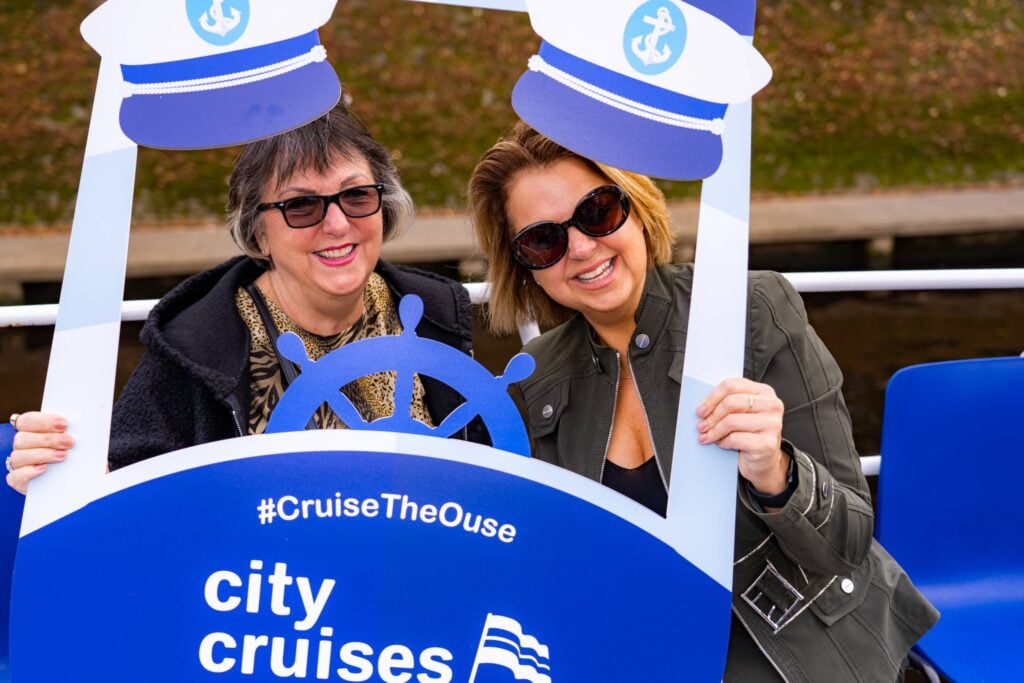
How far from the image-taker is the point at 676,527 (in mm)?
1356

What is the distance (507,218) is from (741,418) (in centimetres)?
58

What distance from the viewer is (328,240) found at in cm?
171

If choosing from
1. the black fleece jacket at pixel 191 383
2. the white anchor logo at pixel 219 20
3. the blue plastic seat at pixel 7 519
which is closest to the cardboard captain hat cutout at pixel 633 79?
the white anchor logo at pixel 219 20

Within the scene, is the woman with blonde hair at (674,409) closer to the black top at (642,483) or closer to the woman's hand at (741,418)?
the black top at (642,483)

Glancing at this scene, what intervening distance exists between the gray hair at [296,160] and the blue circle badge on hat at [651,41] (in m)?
0.61

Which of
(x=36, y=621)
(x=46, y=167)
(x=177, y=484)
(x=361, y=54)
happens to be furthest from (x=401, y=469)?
(x=46, y=167)

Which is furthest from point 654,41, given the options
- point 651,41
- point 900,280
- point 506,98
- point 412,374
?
point 506,98

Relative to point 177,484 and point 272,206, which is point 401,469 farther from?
point 272,206

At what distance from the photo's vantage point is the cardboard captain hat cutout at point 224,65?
1.30m

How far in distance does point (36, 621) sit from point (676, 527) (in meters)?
0.76

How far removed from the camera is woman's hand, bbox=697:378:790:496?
135 centimetres

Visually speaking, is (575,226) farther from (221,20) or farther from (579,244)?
(221,20)

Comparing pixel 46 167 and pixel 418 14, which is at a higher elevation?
pixel 418 14

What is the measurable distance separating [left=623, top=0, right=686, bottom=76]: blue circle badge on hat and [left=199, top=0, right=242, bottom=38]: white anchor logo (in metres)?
0.43
